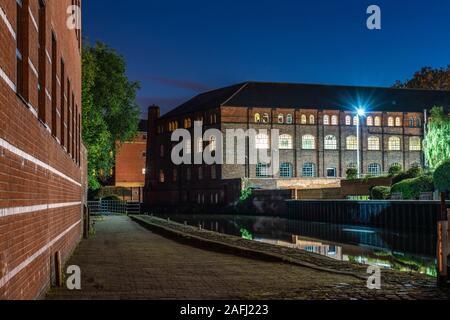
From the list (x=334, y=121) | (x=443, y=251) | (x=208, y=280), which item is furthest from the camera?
(x=334, y=121)

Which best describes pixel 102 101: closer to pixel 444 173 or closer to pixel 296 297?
pixel 444 173

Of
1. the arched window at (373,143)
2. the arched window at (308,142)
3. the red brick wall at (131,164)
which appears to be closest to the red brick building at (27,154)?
the arched window at (308,142)

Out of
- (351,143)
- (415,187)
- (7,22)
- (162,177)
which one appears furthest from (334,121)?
(7,22)

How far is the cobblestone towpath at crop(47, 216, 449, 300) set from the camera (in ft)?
30.4

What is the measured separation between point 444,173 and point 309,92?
4416 centimetres

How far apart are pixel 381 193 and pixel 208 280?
40.2 m

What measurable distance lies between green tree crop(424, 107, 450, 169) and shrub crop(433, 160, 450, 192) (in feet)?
34.0

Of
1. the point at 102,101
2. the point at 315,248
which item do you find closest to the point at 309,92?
the point at 102,101

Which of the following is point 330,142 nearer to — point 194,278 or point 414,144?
point 414,144

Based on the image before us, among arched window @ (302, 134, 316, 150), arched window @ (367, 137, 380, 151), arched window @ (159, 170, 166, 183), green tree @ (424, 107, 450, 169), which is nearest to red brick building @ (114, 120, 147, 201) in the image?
arched window @ (159, 170, 166, 183)

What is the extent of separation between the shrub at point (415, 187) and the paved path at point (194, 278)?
3008 cm

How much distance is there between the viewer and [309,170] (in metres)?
78.8

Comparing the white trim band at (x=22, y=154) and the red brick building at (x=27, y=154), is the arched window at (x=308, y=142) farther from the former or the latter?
the white trim band at (x=22, y=154)

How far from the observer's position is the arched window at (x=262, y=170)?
76062mm
